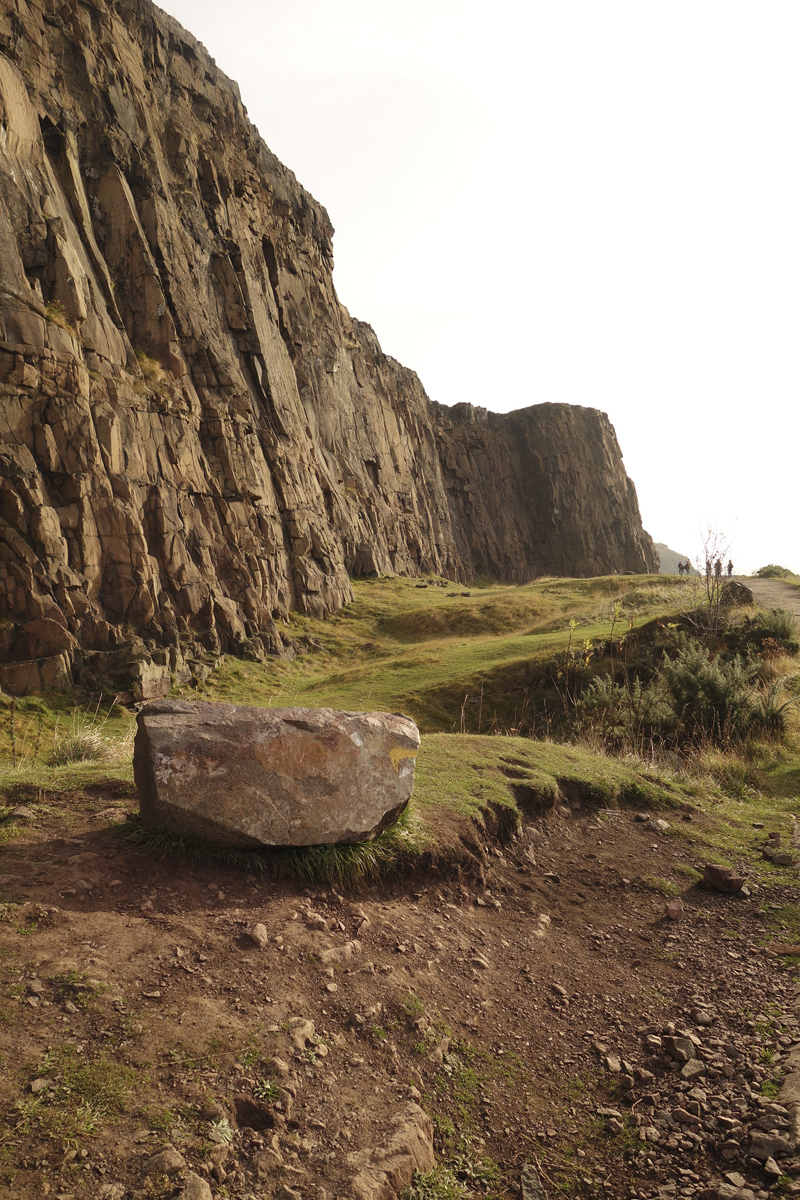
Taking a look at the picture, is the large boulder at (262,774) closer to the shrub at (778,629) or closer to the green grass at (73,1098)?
the green grass at (73,1098)

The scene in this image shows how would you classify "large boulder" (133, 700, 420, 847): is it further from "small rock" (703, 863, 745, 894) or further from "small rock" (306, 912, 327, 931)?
"small rock" (703, 863, 745, 894)

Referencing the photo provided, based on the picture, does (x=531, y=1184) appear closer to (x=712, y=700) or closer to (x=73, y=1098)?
(x=73, y=1098)

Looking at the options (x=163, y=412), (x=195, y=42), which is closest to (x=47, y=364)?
(x=163, y=412)

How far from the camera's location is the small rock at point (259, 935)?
14.5 feet

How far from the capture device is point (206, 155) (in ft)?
128

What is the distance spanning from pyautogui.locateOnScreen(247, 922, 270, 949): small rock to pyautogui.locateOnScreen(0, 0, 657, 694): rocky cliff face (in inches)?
715

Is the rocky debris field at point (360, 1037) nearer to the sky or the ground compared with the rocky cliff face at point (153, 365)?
nearer to the ground

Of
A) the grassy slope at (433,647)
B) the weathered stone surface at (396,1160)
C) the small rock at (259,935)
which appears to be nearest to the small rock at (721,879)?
the weathered stone surface at (396,1160)

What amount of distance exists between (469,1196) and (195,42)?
55941 mm

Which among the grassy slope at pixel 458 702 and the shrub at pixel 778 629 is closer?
the grassy slope at pixel 458 702

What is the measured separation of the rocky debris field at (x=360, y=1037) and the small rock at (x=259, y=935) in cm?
2

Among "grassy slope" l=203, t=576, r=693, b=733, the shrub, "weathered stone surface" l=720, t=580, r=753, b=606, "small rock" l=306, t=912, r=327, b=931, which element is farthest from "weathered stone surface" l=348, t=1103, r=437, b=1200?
"weathered stone surface" l=720, t=580, r=753, b=606

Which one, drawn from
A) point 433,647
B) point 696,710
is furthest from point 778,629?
point 433,647

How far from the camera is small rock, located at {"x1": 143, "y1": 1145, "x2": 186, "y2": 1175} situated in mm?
2658
